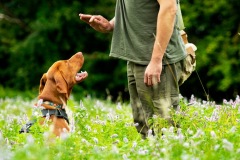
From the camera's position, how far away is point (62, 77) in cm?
620

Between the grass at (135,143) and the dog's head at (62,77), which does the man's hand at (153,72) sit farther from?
the dog's head at (62,77)

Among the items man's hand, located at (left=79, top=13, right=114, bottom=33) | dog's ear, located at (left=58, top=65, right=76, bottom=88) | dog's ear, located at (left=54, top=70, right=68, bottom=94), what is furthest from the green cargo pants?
dog's ear, located at (left=58, top=65, right=76, bottom=88)

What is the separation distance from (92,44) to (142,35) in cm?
1394

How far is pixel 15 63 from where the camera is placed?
19844 mm

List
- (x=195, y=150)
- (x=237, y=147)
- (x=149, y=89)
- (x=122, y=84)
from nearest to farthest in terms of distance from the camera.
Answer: (x=195, y=150) → (x=237, y=147) → (x=149, y=89) → (x=122, y=84)

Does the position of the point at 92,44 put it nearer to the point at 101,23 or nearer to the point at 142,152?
the point at 101,23

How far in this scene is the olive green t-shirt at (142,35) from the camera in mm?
5004

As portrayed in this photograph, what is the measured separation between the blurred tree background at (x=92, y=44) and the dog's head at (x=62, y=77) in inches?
322

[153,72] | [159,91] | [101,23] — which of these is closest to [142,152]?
[153,72]

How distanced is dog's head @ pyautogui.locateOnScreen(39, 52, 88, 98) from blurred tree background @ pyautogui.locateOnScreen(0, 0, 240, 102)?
8174mm

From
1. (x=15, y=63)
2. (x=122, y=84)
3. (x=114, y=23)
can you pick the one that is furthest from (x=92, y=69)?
(x=114, y=23)

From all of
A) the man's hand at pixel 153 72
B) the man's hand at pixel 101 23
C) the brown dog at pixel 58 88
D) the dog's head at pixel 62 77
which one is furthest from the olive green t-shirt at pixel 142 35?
the dog's head at pixel 62 77

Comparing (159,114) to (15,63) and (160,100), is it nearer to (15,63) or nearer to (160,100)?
(160,100)

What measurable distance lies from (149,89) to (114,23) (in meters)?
0.75
